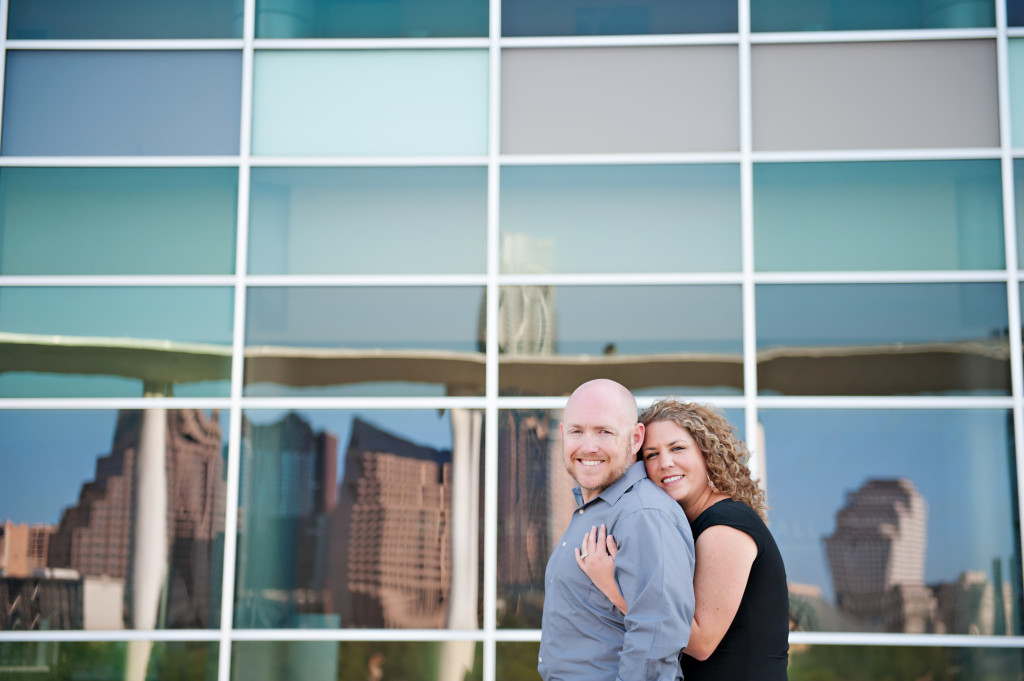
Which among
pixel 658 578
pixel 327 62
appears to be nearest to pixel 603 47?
pixel 327 62

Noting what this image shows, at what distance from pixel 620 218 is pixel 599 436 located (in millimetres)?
Result: 3586

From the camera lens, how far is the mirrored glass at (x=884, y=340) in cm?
621

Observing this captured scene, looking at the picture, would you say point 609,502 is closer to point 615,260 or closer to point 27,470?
point 615,260

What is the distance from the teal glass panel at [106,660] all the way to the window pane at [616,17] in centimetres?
459

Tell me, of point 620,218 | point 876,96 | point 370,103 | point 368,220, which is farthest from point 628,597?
point 876,96

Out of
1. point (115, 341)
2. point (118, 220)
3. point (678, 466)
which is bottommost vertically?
point (678, 466)

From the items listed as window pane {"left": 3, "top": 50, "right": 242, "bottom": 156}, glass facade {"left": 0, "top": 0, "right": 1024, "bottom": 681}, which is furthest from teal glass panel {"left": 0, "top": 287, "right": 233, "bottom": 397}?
window pane {"left": 3, "top": 50, "right": 242, "bottom": 156}

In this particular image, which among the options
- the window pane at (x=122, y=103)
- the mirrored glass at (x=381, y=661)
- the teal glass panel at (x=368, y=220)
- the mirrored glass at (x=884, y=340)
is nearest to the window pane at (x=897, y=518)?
the mirrored glass at (x=884, y=340)

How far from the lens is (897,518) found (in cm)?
603

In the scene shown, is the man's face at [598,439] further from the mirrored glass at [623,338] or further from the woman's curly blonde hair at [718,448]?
the mirrored glass at [623,338]

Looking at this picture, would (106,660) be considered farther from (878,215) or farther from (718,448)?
(878,215)

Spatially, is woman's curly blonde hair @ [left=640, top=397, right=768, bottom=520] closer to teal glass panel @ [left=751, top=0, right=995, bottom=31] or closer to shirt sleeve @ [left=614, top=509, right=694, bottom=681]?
shirt sleeve @ [left=614, top=509, right=694, bottom=681]

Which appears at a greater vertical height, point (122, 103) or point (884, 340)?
point (122, 103)

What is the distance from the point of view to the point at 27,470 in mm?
6305
